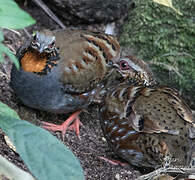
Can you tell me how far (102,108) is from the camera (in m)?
4.35

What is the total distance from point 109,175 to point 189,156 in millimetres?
837

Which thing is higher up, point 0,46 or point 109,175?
point 0,46

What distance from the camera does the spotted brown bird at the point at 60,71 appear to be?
422 cm

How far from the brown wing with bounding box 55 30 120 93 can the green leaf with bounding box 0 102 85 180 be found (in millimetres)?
2677

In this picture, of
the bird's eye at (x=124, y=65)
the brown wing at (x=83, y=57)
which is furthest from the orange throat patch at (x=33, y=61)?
the bird's eye at (x=124, y=65)

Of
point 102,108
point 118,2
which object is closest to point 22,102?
point 102,108

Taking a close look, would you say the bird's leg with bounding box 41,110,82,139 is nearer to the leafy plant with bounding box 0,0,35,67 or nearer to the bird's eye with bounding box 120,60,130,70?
the bird's eye with bounding box 120,60,130,70

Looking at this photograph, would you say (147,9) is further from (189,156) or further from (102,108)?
(189,156)

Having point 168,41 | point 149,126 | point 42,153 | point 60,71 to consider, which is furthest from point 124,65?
point 42,153

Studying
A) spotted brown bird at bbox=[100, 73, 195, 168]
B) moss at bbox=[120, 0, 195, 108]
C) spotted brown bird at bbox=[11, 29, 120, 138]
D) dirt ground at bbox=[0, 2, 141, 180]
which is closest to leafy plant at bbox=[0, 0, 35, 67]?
dirt ground at bbox=[0, 2, 141, 180]

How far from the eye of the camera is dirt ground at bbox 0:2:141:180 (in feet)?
12.4

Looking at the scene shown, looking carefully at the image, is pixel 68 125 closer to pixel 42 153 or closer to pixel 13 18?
pixel 42 153

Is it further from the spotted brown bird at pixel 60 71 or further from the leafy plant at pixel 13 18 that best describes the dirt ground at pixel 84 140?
the leafy plant at pixel 13 18

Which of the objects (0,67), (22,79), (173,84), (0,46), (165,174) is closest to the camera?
(0,46)
